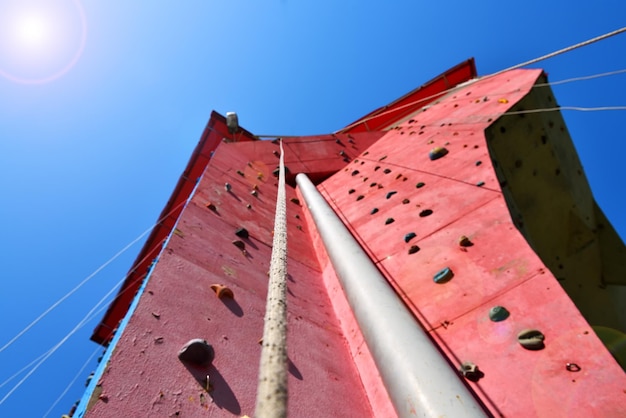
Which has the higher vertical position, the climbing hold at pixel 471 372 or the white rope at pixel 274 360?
the white rope at pixel 274 360

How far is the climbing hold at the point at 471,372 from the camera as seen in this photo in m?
1.45

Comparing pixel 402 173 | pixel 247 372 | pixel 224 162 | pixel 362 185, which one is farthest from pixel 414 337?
pixel 224 162

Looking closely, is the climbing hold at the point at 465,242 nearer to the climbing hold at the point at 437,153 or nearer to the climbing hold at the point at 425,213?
the climbing hold at the point at 425,213

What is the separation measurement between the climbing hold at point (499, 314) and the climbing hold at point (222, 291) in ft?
3.54

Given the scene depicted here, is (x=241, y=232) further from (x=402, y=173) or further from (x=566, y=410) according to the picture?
(x=566, y=410)

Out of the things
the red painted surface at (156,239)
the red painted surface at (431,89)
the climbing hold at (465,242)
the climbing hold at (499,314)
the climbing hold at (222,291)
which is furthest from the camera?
the red painted surface at (431,89)

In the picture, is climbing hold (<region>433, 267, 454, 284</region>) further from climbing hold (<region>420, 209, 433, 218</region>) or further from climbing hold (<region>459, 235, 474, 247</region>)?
climbing hold (<region>420, 209, 433, 218</region>)

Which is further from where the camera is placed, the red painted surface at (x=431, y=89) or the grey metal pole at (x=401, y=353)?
the red painted surface at (x=431, y=89)

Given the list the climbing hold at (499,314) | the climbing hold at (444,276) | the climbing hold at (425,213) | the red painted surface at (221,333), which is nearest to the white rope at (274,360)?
the red painted surface at (221,333)

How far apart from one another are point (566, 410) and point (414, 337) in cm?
47

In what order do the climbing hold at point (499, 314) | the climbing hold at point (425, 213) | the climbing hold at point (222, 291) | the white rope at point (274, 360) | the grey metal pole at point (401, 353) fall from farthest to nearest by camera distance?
the climbing hold at point (425, 213) → the climbing hold at point (222, 291) → the climbing hold at point (499, 314) → the grey metal pole at point (401, 353) → the white rope at point (274, 360)

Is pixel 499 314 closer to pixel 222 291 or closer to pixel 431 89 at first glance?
pixel 222 291

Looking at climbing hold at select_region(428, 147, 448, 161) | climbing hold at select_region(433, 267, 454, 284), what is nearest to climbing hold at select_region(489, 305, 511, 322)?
climbing hold at select_region(433, 267, 454, 284)

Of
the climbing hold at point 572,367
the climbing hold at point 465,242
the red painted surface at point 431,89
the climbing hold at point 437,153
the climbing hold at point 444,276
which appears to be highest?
the red painted surface at point 431,89
